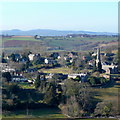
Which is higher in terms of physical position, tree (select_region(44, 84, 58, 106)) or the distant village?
the distant village

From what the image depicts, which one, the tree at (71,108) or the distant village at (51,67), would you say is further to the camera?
the distant village at (51,67)

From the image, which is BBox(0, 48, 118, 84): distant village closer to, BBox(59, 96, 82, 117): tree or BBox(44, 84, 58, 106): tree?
BBox(44, 84, 58, 106): tree

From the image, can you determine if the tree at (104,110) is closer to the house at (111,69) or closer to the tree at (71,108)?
the tree at (71,108)

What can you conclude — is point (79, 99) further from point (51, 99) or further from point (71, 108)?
point (51, 99)

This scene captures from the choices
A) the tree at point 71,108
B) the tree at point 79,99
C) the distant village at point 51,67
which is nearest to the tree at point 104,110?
the tree at point 79,99

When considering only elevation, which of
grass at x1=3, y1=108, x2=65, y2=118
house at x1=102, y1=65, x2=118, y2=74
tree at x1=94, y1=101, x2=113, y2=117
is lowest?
grass at x1=3, y1=108, x2=65, y2=118

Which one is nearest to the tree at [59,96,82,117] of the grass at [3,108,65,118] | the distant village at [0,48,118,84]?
the grass at [3,108,65,118]

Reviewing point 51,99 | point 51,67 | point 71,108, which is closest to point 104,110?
point 71,108

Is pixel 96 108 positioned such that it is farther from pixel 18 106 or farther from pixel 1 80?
pixel 1 80

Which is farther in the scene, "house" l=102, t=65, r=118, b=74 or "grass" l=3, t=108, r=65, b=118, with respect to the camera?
"house" l=102, t=65, r=118, b=74

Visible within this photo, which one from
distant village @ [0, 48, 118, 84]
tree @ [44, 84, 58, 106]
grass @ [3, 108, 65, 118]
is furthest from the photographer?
distant village @ [0, 48, 118, 84]

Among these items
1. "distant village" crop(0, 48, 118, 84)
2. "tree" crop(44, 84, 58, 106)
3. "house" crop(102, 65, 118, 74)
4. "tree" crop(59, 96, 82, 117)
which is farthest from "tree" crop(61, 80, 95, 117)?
"house" crop(102, 65, 118, 74)

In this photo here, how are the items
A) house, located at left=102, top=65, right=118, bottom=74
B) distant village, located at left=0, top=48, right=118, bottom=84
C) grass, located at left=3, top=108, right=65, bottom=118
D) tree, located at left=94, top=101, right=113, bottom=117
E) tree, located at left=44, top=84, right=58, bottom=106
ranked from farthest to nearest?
1. house, located at left=102, top=65, right=118, bottom=74
2. distant village, located at left=0, top=48, right=118, bottom=84
3. tree, located at left=44, top=84, right=58, bottom=106
4. tree, located at left=94, top=101, right=113, bottom=117
5. grass, located at left=3, top=108, right=65, bottom=118
